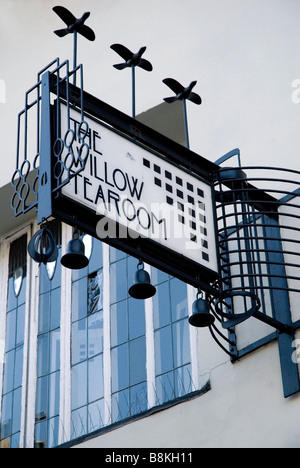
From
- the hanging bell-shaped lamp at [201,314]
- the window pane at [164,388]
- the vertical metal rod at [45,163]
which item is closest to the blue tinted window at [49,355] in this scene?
the window pane at [164,388]

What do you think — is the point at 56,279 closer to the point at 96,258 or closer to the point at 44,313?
the point at 44,313

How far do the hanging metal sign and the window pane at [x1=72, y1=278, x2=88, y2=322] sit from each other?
11.7 feet

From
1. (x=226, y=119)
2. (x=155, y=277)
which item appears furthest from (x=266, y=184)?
(x=155, y=277)

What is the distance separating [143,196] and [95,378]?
11.9 feet

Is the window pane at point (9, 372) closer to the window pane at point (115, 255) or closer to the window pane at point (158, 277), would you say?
the window pane at point (115, 255)

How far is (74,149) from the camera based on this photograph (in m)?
7.30

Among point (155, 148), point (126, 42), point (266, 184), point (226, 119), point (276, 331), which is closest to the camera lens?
point (155, 148)

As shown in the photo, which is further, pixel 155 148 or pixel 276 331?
pixel 276 331

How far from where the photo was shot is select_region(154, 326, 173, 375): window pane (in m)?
10.1

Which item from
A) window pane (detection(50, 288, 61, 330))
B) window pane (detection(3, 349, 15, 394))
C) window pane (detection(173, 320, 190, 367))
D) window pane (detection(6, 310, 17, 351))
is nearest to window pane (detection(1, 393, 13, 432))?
window pane (detection(3, 349, 15, 394))

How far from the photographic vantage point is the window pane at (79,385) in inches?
422

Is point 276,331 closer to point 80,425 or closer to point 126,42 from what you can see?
point 80,425

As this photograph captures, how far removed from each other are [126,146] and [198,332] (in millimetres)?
2664

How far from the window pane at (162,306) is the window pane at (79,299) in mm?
1101
